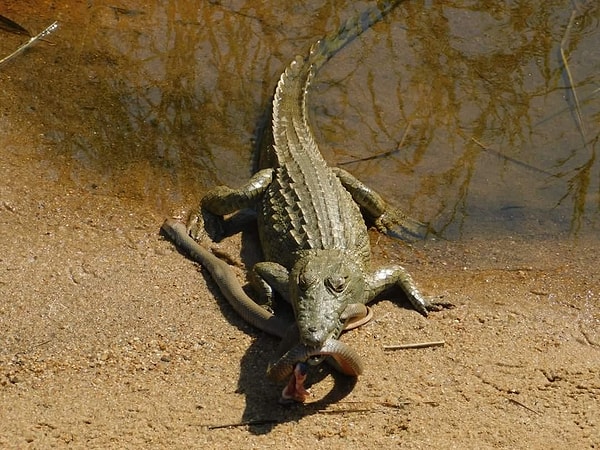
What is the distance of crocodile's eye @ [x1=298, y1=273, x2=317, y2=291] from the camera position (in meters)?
5.04

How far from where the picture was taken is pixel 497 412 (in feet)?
15.1

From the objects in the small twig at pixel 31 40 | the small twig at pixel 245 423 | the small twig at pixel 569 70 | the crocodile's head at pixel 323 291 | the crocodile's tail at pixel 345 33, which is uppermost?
the small twig at pixel 31 40

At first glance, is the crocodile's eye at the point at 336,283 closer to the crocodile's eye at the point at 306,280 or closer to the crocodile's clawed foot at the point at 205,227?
the crocodile's eye at the point at 306,280

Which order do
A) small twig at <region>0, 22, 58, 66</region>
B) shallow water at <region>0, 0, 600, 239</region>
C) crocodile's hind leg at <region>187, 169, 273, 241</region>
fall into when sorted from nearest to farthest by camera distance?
crocodile's hind leg at <region>187, 169, 273, 241</region> → shallow water at <region>0, 0, 600, 239</region> → small twig at <region>0, 22, 58, 66</region>

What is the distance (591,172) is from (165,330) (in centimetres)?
374

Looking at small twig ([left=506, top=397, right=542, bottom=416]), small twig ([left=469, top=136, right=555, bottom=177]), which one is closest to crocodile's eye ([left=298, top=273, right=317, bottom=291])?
small twig ([left=506, top=397, right=542, bottom=416])

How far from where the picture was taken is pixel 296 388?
448cm

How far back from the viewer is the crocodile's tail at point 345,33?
24.9 feet

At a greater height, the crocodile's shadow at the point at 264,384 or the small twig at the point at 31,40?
the small twig at the point at 31,40

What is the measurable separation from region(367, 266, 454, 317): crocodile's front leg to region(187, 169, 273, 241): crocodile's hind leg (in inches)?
47.1

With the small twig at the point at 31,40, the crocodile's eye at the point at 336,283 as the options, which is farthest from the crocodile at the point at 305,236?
the small twig at the point at 31,40

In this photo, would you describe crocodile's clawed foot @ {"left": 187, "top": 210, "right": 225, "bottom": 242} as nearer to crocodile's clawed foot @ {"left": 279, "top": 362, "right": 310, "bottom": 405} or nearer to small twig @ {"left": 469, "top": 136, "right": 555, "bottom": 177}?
crocodile's clawed foot @ {"left": 279, "top": 362, "right": 310, "bottom": 405}

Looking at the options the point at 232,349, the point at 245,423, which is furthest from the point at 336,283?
the point at 245,423

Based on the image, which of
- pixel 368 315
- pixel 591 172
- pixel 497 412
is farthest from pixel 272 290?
pixel 591 172
